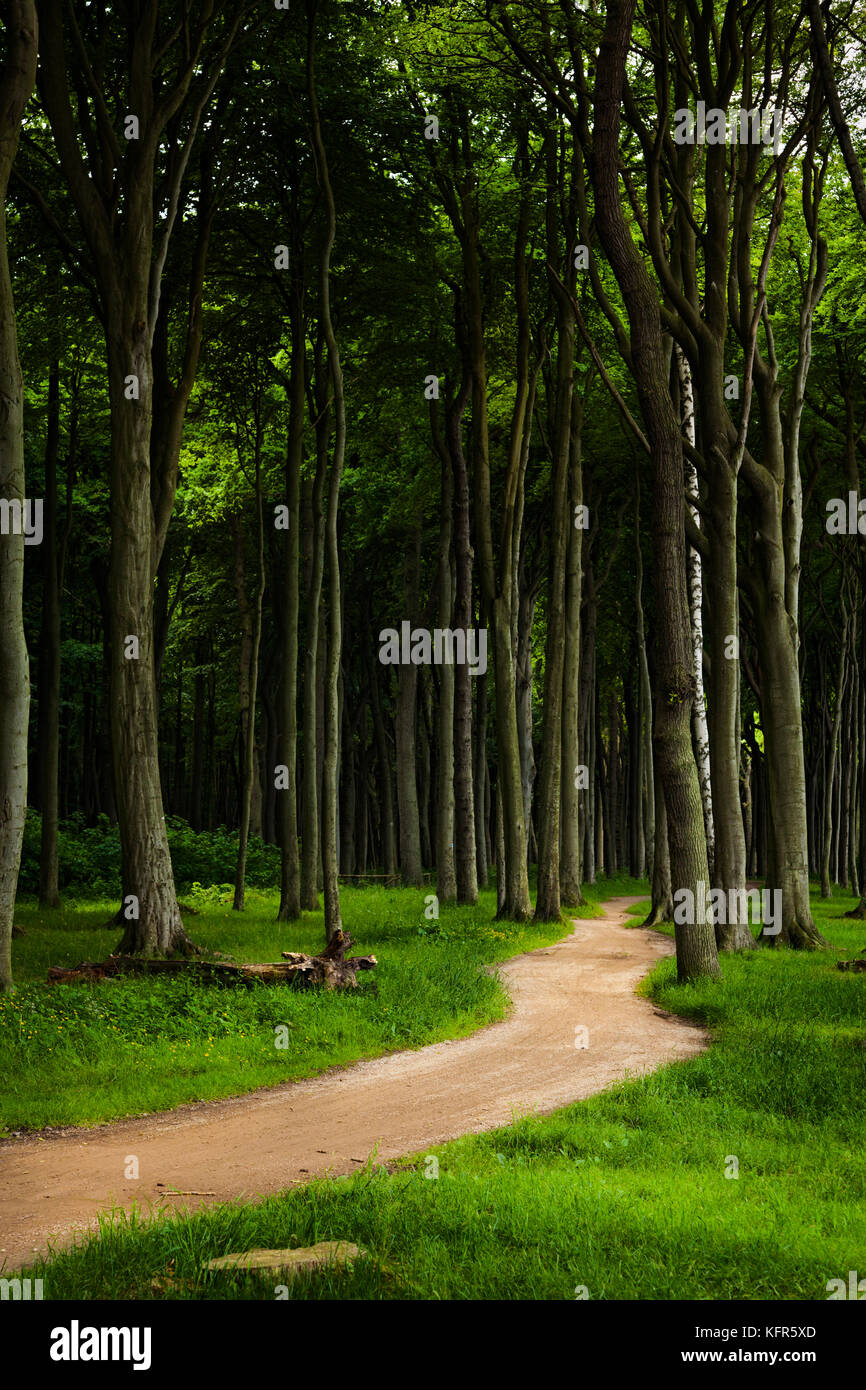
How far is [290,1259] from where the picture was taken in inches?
203

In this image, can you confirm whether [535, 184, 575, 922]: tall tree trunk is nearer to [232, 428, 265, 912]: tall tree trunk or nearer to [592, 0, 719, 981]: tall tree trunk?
[232, 428, 265, 912]: tall tree trunk

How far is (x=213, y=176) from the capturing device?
684 inches

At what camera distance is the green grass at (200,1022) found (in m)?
8.73

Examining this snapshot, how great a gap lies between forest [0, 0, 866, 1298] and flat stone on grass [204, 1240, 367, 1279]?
0.23m

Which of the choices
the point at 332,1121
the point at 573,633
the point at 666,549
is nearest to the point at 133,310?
the point at 666,549

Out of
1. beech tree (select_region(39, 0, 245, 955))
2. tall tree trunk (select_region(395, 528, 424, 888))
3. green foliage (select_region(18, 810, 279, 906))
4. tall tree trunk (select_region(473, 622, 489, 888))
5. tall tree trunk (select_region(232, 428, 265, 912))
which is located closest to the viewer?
beech tree (select_region(39, 0, 245, 955))

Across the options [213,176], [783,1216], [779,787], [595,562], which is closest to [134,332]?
[213,176]

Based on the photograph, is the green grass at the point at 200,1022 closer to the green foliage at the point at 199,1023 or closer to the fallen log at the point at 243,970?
the green foliage at the point at 199,1023

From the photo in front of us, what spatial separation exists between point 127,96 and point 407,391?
9507 mm

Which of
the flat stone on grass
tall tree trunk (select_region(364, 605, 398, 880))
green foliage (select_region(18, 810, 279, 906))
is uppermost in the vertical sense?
tall tree trunk (select_region(364, 605, 398, 880))

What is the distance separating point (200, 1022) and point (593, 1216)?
5728 mm

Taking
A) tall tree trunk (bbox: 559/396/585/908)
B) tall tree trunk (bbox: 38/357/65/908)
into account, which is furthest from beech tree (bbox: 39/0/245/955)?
tall tree trunk (bbox: 559/396/585/908)

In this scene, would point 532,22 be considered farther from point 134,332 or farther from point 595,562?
point 595,562

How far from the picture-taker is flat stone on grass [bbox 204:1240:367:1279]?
5.01 m
